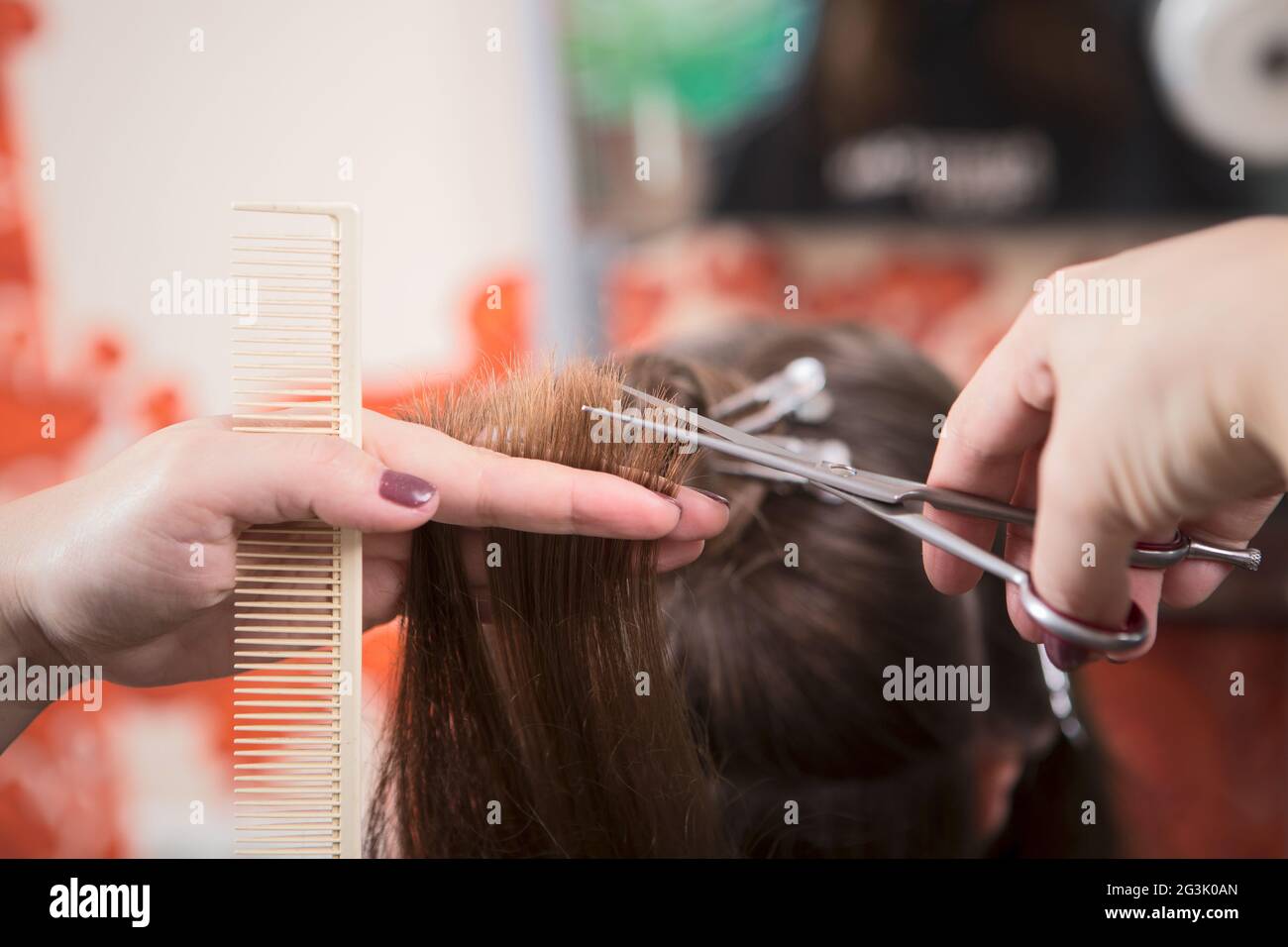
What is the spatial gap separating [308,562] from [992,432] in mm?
410

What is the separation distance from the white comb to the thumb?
0.02 meters

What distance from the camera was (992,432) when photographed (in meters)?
0.49

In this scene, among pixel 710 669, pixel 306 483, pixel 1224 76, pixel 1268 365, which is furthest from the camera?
pixel 1224 76

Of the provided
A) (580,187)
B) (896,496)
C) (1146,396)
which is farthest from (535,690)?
(580,187)

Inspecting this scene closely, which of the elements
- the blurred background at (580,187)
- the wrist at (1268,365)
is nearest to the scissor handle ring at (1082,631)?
the wrist at (1268,365)

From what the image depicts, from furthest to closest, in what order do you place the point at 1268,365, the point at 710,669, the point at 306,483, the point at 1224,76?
the point at 1224,76 → the point at 710,669 → the point at 306,483 → the point at 1268,365

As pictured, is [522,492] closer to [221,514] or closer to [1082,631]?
[221,514]

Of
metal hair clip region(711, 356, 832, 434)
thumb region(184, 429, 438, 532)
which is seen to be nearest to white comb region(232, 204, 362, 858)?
thumb region(184, 429, 438, 532)

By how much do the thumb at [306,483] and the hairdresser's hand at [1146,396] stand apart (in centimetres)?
33

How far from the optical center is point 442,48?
108cm

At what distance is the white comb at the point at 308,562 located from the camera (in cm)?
50
